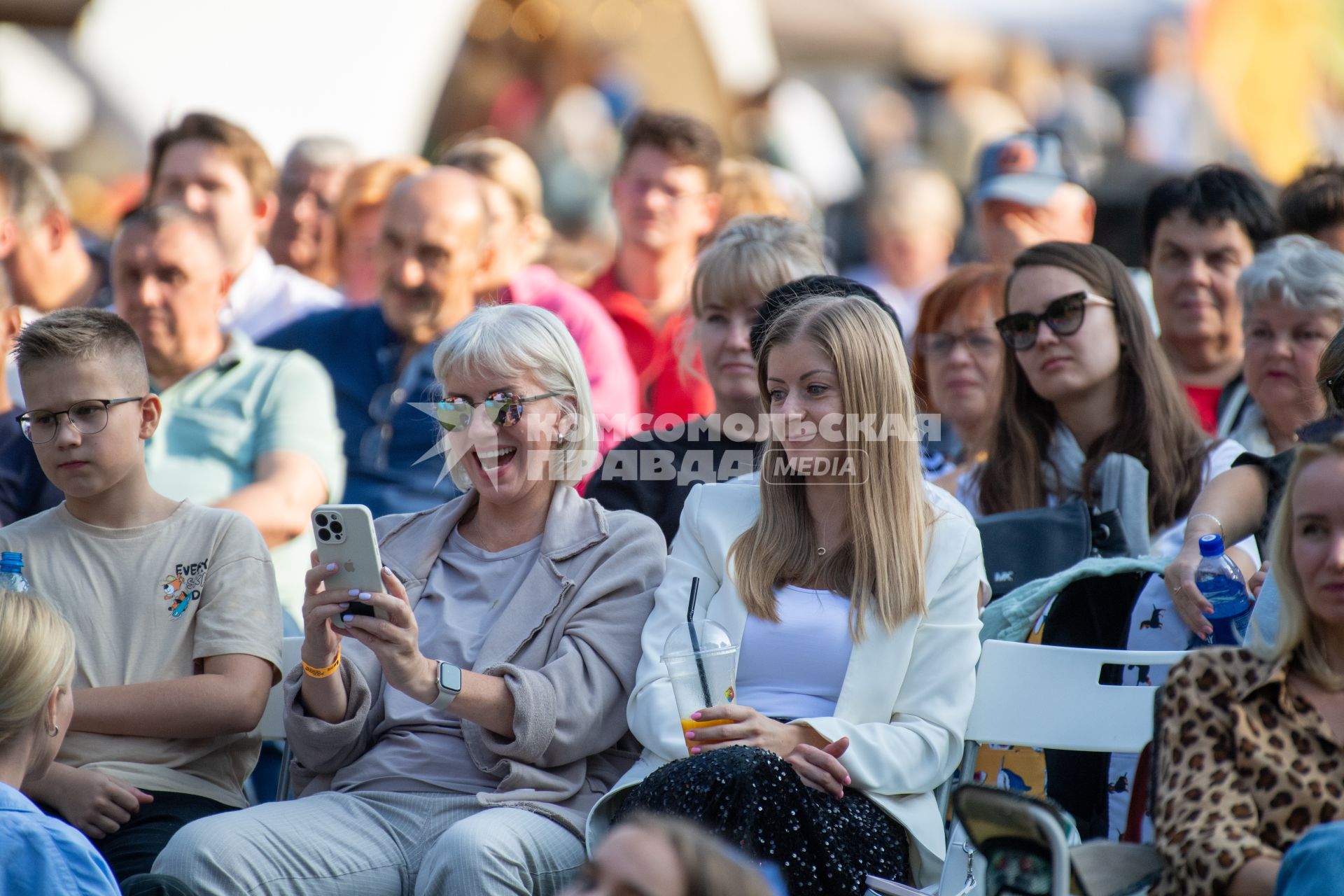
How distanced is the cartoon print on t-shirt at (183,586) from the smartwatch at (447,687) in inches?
29.7

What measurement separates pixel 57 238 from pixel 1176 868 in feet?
17.2

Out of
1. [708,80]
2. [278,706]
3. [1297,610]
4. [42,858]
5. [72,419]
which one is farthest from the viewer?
[708,80]

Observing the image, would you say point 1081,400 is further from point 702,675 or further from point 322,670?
point 322,670

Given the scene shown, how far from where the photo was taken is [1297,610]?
9.03 ft

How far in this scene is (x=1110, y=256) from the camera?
4.39 metres

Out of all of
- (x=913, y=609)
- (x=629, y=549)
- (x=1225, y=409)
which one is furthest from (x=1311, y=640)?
(x=1225, y=409)

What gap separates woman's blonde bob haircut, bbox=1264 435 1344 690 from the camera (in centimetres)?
272

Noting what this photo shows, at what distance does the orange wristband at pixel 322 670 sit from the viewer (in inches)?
131

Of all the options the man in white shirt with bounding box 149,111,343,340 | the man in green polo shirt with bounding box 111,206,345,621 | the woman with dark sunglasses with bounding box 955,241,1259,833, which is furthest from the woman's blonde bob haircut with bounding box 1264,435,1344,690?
the man in white shirt with bounding box 149,111,343,340

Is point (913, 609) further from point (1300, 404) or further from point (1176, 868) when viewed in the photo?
point (1300, 404)

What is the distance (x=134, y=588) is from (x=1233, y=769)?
8.12 feet

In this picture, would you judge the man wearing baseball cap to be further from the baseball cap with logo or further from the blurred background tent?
the blurred background tent

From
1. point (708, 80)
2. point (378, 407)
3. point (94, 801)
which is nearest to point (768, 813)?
point (94, 801)

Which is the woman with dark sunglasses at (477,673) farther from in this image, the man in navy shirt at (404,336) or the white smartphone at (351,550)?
the man in navy shirt at (404,336)
